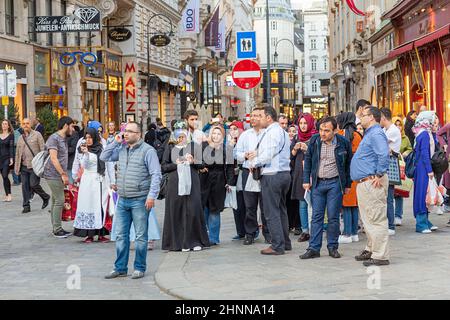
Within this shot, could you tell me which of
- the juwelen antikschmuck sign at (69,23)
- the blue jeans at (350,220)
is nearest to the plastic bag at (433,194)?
the blue jeans at (350,220)

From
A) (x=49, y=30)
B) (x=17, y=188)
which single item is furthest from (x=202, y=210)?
(x=49, y=30)

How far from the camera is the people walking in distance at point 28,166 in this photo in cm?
1661

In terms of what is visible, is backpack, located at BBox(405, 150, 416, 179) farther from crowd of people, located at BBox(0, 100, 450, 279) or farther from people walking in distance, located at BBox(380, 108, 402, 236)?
people walking in distance, located at BBox(380, 108, 402, 236)

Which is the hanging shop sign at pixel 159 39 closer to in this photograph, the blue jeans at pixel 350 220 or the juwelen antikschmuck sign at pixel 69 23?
the juwelen antikschmuck sign at pixel 69 23

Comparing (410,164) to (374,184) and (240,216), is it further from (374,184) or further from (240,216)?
(374,184)

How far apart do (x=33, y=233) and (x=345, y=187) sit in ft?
18.6

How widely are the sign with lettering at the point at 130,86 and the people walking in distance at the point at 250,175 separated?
3346 cm

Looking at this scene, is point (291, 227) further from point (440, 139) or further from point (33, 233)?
point (33, 233)

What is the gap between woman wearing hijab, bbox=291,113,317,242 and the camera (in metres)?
A: 12.0

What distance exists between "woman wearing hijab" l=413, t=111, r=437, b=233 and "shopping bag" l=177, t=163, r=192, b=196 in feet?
11.6

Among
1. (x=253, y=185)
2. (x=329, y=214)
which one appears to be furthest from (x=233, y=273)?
(x=253, y=185)

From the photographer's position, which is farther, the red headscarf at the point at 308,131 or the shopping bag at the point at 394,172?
the red headscarf at the point at 308,131

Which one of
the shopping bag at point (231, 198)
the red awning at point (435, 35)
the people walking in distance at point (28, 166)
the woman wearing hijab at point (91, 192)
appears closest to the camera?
the shopping bag at point (231, 198)

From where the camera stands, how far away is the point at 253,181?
11102 millimetres
